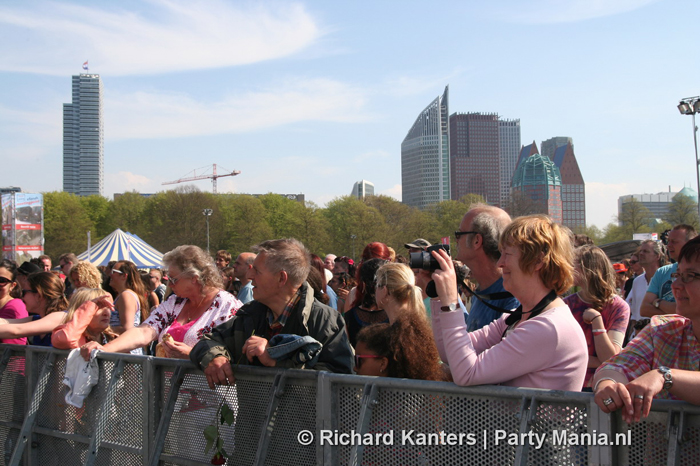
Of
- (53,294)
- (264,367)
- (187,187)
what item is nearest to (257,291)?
(264,367)

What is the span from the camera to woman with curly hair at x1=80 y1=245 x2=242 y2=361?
14.5 feet

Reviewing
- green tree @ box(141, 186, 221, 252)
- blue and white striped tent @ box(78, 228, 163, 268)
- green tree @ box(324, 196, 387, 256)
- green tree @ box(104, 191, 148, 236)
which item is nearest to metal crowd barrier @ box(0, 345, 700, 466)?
blue and white striped tent @ box(78, 228, 163, 268)

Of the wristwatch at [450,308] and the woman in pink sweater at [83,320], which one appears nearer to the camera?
the wristwatch at [450,308]

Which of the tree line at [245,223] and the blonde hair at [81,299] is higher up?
the tree line at [245,223]

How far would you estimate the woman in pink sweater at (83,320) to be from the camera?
15.2 ft

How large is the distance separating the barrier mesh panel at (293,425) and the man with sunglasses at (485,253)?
39.8 inches

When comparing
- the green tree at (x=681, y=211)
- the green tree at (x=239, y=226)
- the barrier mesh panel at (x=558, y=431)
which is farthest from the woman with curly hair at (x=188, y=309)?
the green tree at (x=239, y=226)

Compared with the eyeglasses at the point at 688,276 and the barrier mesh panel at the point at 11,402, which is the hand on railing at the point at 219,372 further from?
the barrier mesh panel at the point at 11,402

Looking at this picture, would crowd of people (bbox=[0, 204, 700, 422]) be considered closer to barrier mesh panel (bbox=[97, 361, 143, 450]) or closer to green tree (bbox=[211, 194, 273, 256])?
barrier mesh panel (bbox=[97, 361, 143, 450])

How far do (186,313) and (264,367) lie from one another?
150 centimetres

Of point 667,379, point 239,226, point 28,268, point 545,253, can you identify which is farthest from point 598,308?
point 239,226

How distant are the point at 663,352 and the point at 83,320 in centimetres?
394

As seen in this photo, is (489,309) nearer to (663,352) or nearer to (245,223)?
(663,352)

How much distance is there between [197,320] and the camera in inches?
177
